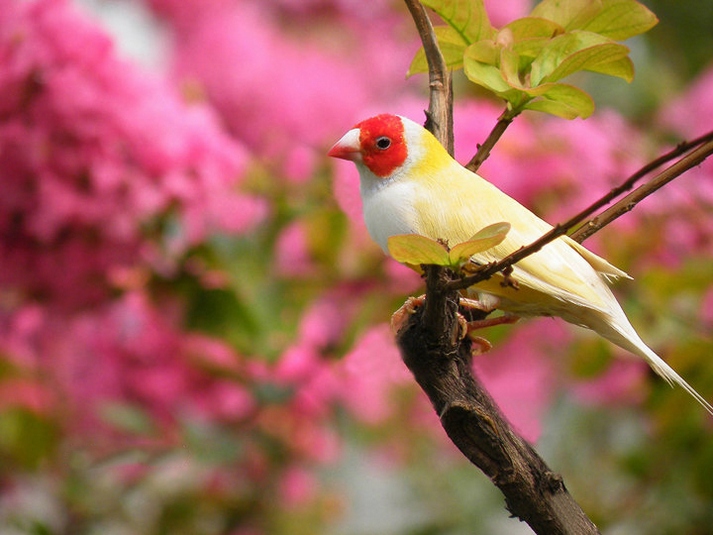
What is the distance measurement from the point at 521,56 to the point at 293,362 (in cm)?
53

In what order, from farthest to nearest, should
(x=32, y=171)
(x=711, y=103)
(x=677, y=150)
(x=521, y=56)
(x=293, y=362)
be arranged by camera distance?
1. (x=711, y=103)
2. (x=293, y=362)
3. (x=32, y=171)
4. (x=521, y=56)
5. (x=677, y=150)

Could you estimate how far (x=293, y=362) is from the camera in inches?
32.7

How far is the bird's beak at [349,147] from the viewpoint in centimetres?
39

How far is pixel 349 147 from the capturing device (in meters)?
0.39

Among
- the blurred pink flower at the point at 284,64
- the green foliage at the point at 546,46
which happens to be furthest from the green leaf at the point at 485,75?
the blurred pink flower at the point at 284,64

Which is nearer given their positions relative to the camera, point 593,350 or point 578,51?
point 578,51

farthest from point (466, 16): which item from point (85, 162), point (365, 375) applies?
point (365, 375)

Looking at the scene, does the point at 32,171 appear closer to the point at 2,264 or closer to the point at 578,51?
the point at 2,264

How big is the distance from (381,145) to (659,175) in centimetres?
14

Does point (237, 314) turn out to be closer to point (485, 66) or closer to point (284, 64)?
point (485, 66)

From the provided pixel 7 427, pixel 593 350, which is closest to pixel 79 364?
pixel 7 427

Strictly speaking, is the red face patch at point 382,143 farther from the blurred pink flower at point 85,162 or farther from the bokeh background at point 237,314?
the blurred pink flower at point 85,162

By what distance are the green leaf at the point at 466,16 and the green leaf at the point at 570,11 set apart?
20 mm

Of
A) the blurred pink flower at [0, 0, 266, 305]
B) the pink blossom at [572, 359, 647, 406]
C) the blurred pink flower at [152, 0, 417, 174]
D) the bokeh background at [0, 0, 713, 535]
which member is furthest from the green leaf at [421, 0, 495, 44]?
the blurred pink flower at [152, 0, 417, 174]
